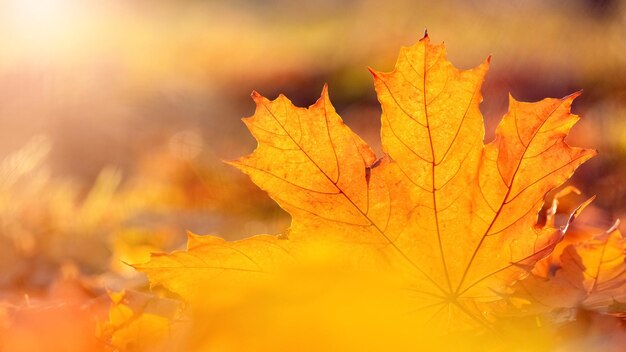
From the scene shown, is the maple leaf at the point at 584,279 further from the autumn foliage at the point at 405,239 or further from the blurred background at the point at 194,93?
the blurred background at the point at 194,93

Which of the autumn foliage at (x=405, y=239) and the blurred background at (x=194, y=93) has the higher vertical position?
the blurred background at (x=194, y=93)

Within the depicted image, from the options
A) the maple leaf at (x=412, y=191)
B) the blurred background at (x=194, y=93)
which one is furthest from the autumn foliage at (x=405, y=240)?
the blurred background at (x=194, y=93)

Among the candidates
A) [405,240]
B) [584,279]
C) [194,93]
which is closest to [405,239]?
Answer: [405,240]

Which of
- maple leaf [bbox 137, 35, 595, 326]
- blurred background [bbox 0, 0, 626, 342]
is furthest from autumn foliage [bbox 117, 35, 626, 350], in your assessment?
blurred background [bbox 0, 0, 626, 342]

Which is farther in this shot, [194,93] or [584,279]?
[194,93]

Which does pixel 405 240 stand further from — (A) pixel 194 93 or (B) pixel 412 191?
(A) pixel 194 93

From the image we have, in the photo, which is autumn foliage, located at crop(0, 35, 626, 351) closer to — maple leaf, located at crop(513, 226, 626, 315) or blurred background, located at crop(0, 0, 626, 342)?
maple leaf, located at crop(513, 226, 626, 315)
